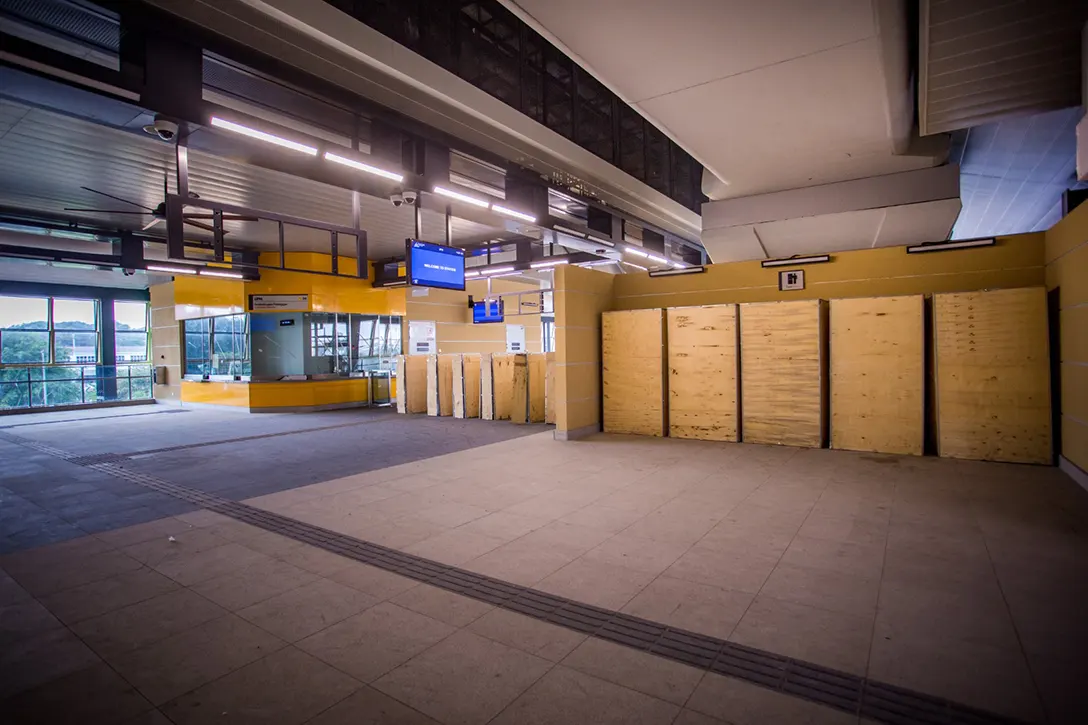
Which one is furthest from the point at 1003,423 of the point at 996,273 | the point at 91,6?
the point at 91,6

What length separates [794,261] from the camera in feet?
23.8

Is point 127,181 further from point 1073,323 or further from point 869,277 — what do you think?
point 1073,323

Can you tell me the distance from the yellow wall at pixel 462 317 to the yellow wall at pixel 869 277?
10.1 m

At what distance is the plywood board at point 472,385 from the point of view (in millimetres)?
11195

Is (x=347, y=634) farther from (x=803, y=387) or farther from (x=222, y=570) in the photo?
(x=803, y=387)

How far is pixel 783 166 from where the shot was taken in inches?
286

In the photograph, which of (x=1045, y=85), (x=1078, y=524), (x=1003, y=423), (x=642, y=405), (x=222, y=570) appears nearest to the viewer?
(x=222, y=570)

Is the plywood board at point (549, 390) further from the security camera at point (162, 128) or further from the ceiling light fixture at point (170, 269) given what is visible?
the ceiling light fixture at point (170, 269)

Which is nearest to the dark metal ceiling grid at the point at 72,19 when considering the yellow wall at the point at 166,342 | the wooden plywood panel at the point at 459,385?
the wooden plywood panel at the point at 459,385

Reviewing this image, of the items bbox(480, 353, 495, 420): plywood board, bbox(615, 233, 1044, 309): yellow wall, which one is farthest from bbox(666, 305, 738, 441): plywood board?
bbox(480, 353, 495, 420): plywood board

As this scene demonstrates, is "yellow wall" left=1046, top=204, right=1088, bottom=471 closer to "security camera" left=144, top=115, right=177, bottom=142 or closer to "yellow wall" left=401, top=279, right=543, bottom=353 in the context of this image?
"security camera" left=144, top=115, right=177, bottom=142

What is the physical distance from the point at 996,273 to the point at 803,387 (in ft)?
8.28

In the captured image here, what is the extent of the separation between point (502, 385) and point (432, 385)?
2.07 meters

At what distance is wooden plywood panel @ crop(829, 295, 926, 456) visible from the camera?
243 inches
